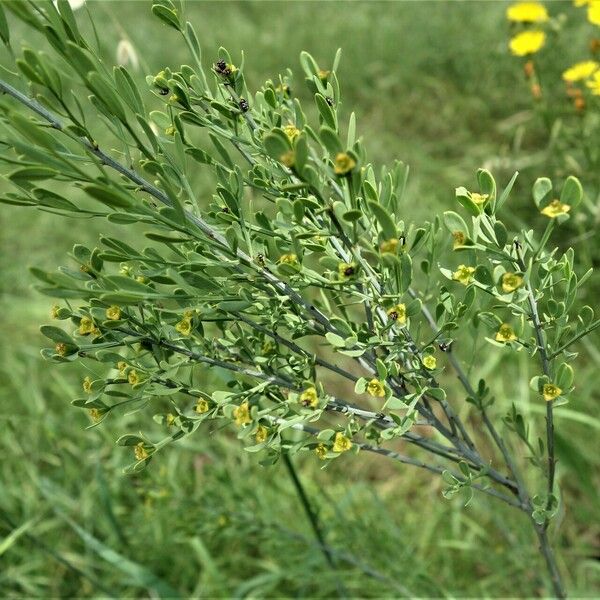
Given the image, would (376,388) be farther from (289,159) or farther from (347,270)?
(289,159)

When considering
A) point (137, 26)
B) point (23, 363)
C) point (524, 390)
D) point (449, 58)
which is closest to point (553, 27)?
point (524, 390)

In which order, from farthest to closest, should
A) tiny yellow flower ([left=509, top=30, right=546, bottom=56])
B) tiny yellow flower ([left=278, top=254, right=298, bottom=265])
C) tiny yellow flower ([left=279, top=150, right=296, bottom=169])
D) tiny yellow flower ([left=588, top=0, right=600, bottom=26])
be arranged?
tiny yellow flower ([left=509, top=30, right=546, bottom=56]), tiny yellow flower ([left=588, top=0, right=600, bottom=26]), tiny yellow flower ([left=278, top=254, right=298, bottom=265]), tiny yellow flower ([left=279, top=150, right=296, bottom=169])

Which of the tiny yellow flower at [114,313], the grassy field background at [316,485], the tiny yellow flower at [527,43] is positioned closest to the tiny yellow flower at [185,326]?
the tiny yellow flower at [114,313]

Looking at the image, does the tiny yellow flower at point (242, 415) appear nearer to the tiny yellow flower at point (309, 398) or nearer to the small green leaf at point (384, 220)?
the tiny yellow flower at point (309, 398)

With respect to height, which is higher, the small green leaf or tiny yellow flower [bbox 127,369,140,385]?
the small green leaf

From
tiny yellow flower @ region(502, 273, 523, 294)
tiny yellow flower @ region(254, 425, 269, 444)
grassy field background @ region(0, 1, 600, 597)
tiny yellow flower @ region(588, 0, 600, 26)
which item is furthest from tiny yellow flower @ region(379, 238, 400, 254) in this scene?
tiny yellow flower @ region(588, 0, 600, 26)

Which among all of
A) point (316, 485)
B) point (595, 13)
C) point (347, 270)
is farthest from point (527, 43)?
point (347, 270)

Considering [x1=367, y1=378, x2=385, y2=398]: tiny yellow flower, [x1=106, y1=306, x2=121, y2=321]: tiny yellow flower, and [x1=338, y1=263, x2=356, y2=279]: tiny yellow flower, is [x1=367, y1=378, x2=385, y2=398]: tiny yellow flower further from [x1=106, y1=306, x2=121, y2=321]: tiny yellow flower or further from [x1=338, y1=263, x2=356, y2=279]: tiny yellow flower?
[x1=106, y1=306, x2=121, y2=321]: tiny yellow flower

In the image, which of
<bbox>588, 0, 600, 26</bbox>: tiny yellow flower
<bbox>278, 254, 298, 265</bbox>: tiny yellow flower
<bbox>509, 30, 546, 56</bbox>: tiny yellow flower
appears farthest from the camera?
<bbox>509, 30, 546, 56</bbox>: tiny yellow flower
